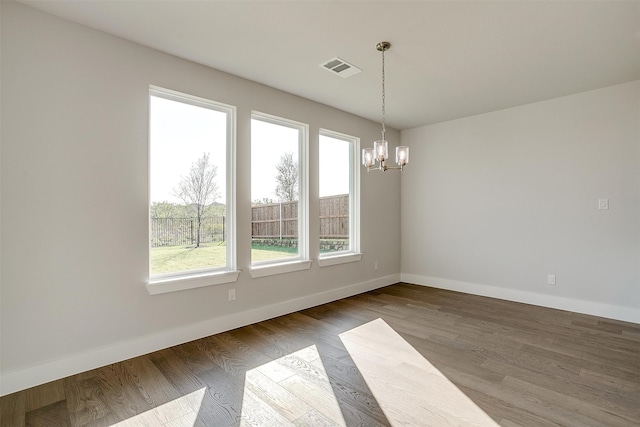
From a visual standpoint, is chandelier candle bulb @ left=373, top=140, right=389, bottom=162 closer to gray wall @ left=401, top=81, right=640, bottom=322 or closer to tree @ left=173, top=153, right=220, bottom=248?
tree @ left=173, top=153, right=220, bottom=248

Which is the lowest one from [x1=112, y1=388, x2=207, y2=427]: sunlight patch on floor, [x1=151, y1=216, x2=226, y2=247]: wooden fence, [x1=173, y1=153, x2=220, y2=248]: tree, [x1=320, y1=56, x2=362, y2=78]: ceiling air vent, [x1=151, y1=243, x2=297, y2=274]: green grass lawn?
[x1=112, y1=388, x2=207, y2=427]: sunlight patch on floor

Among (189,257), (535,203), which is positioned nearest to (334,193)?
(189,257)

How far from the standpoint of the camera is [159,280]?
9.25 ft

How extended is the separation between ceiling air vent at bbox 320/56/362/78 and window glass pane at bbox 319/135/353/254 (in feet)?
4.07

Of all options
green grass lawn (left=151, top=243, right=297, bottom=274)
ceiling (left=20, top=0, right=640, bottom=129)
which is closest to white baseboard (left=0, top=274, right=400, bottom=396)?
green grass lawn (left=151, top=243, right=297, bottom=274)

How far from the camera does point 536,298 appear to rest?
4.20 meters

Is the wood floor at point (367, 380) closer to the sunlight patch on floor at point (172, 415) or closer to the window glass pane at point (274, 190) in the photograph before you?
the sunlight patch on floor at point (172, 415)

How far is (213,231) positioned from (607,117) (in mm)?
4754

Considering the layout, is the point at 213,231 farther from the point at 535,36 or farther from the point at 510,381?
the point at 535,36

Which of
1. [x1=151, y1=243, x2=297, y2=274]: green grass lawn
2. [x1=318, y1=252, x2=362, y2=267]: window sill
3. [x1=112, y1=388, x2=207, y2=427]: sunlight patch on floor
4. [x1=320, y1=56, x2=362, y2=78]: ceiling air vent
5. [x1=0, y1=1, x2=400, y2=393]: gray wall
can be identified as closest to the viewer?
[x1=112, y1=388, x2=207, y2=427]: sunlight patch on floor

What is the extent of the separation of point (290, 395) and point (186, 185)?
7.00ft

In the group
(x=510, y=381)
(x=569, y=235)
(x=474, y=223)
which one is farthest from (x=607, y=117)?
(x=510, y=381)

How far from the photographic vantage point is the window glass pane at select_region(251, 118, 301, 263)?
11.8 ft

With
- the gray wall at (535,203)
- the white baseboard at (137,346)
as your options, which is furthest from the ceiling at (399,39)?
the white baseboard at (137,346)
